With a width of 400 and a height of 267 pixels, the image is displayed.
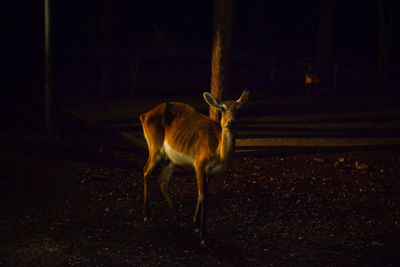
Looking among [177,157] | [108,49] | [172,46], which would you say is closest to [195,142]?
[177,157]

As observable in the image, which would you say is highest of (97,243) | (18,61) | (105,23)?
(105,23)

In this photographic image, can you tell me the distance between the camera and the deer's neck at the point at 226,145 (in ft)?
24.5

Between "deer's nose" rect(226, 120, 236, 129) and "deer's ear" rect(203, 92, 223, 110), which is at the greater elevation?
"deer's ear" rect(203, 92, 223, 110)

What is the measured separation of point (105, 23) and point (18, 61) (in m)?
4.90

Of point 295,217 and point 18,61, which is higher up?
point 18,61

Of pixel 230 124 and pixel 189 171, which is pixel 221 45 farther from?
pixel 230 124

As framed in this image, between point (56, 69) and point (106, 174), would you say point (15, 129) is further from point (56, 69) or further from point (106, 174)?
point (106, 174)

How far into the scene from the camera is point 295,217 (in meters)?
8.55

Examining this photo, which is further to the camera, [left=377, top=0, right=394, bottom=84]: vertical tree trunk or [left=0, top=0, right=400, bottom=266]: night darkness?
[left=377, top=0, right=394, bottom=84]: vertical tree trunk

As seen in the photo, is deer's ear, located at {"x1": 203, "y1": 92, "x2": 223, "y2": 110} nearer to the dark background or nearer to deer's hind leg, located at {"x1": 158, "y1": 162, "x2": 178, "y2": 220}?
deer's hind leg, located at {"x1": 158, "y1": 162, "x2": 178, "y2": 220}

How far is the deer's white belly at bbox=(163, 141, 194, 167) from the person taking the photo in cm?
808

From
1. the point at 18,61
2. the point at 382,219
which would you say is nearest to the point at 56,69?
the point at 382,219

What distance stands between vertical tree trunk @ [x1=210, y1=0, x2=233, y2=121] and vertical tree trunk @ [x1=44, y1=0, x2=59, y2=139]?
3.25 m

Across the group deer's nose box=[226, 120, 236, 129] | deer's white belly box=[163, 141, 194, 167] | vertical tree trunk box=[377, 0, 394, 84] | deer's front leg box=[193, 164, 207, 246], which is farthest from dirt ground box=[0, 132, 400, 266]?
vertical tree trunk box=[377, 0, 394, 84]
